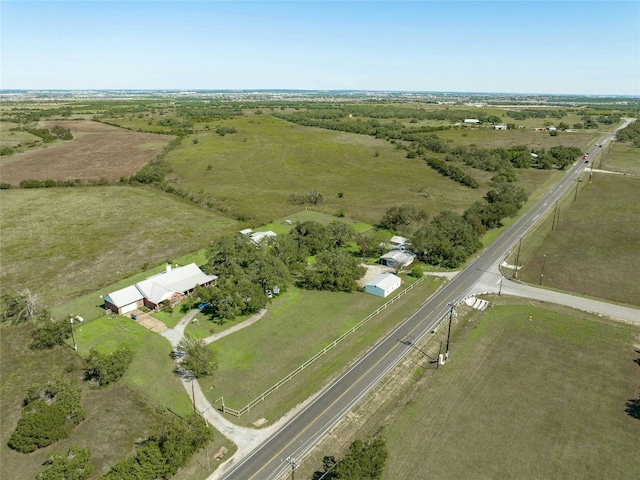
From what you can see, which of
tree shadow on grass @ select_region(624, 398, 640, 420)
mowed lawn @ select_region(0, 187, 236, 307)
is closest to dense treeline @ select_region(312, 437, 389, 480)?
tree shadow on grass @ select_region(624, 398, 640, 420)

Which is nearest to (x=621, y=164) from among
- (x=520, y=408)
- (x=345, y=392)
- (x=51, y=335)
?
(x=520, y=408)

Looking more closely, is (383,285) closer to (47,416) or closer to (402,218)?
(402,218)

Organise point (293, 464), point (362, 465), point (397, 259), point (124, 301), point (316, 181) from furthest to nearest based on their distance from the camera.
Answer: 1. point (316, 181)
2. point (397, 259)
3. point (124, 301)
4. point (293, 464)
5. point (362, 465)

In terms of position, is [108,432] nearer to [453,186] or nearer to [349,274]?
[349,274]

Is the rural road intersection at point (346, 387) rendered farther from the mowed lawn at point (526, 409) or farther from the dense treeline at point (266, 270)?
the dense treeline at point (266, 270)

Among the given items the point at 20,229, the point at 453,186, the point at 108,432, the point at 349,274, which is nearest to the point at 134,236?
the point at 20,229

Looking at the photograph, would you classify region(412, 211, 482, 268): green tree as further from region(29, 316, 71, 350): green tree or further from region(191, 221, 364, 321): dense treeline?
region(29, 316, 71, 350): green tree
